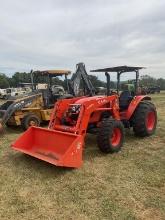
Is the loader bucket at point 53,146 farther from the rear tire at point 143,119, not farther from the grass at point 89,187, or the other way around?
the rear tire at point 143,119

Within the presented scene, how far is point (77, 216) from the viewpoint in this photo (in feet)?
13.6

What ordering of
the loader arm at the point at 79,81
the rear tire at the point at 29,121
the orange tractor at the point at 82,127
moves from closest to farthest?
the orange tractor at the point at 82,127, the rear tire at the point at 29,121, the loader arm at the point at 79,81

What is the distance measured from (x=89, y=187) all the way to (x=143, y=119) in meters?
3.69

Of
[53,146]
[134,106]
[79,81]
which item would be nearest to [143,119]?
[134,106]

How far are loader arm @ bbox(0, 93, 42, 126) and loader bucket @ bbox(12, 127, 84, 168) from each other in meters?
3.31

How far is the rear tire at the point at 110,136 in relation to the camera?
22.2 ft

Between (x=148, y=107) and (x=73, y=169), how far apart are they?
3.56 m

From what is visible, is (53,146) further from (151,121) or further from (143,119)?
(151,121)

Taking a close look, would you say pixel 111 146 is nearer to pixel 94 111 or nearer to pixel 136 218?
pixel 94 111

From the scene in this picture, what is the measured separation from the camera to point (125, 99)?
8602 millimetres

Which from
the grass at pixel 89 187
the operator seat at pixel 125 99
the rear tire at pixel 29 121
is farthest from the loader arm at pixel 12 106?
the operator seat at pixel 125 99

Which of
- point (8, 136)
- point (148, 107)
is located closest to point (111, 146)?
point (148, 107)

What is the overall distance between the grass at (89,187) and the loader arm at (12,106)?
3164mm

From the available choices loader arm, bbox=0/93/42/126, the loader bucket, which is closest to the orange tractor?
the loader bucket
